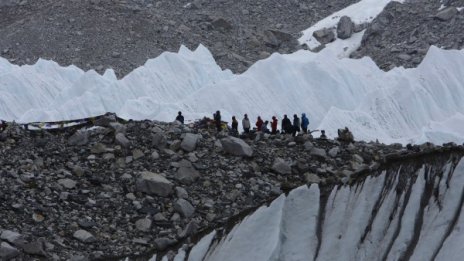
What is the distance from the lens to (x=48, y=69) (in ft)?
96.7

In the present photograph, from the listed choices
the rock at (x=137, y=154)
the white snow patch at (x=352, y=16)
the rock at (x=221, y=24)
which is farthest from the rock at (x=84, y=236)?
the rock at (x=221, y=24)

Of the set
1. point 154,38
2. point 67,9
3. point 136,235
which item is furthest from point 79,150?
point 67,9

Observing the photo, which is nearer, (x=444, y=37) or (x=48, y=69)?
(x=48, y=69)

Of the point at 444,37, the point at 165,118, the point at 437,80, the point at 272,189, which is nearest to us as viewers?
the point at 272,189

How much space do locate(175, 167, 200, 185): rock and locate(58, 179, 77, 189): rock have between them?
178 centimetres

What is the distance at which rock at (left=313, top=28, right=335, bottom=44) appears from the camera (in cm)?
4059

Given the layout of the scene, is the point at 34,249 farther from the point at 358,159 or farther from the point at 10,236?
the point at 358,159

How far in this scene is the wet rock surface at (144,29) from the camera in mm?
38344

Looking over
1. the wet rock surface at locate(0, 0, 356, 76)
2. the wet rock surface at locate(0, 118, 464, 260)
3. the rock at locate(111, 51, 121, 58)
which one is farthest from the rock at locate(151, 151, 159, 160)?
the rock at locate(111, 51, 121, 58)

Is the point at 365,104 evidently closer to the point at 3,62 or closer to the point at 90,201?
the point at 90,201

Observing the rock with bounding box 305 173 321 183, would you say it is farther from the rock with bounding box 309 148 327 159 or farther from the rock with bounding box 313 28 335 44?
the rock with bounding box 313 28 335 44

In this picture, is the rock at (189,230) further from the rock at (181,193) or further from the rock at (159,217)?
the rock at (181,193)

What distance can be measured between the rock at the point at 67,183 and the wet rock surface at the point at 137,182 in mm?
30

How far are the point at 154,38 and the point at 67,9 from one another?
505 centimetres
